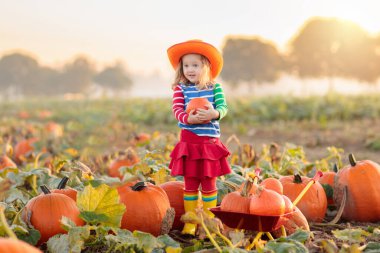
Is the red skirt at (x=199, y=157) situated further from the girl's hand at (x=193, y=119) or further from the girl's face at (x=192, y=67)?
the girl's face at (x=192, y=67)

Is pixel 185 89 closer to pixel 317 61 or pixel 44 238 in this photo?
pixel 44 238

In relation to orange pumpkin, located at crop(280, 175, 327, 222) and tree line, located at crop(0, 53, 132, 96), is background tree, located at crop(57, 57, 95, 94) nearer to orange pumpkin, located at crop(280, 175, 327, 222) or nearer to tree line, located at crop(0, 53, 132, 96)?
tree line, located at crop(0, 53, 132, 96)

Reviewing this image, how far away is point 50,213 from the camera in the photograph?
3000 millimetres

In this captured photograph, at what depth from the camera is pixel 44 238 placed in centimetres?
303

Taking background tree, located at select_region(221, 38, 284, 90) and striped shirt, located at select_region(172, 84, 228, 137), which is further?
background tree, located at select_region(221, 38, 284, 90)

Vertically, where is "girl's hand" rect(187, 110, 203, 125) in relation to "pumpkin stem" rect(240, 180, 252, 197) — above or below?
above

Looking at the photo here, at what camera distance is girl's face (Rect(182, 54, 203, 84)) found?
344 cm

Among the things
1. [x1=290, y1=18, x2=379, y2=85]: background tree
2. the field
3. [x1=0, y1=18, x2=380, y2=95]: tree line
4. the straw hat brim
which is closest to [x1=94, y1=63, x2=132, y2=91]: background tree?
[x1=0, y1=18, x2=380, y2=95]: tree line

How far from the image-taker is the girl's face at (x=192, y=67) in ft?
11.3

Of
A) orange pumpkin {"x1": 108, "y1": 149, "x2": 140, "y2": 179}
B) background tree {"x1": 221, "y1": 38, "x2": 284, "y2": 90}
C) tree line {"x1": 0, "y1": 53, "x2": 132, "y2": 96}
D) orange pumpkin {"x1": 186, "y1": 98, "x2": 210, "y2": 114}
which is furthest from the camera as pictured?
tree line {"x1": 0, "y1": 53, "x2": 132, "y2": 96}

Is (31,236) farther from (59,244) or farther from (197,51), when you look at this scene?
(197,51)

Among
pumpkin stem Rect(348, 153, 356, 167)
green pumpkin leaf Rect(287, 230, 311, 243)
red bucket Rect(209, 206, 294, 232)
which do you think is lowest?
green pumpkin leaf Rect(287, 230, 311, 243)

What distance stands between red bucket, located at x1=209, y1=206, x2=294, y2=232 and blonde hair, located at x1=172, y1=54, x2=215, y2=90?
94cm

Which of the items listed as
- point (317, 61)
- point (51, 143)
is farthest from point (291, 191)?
point (317, 61)
